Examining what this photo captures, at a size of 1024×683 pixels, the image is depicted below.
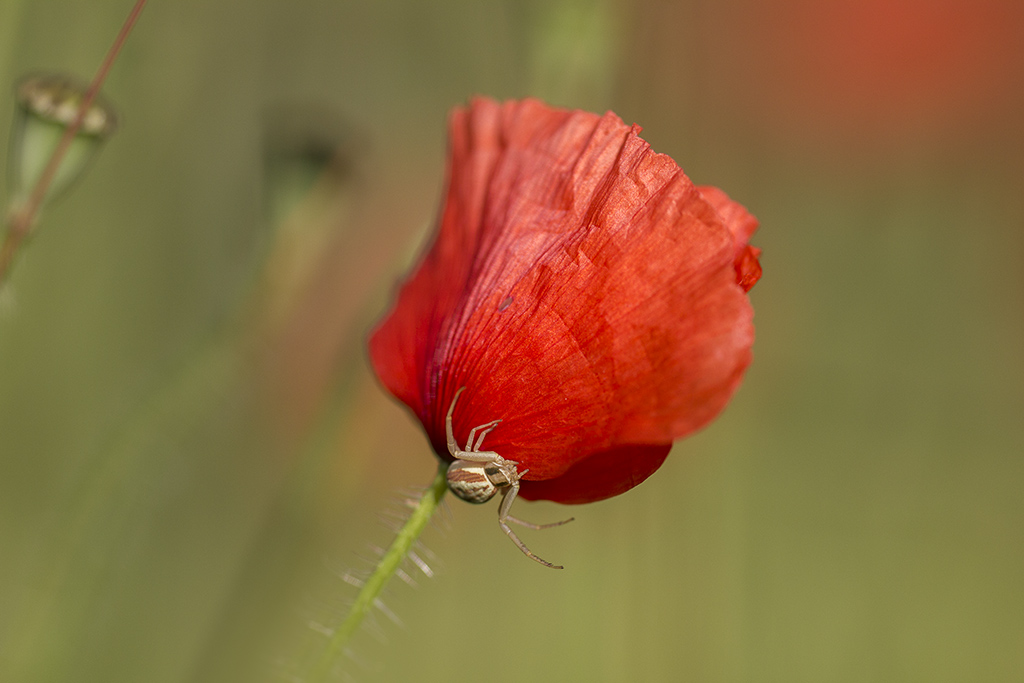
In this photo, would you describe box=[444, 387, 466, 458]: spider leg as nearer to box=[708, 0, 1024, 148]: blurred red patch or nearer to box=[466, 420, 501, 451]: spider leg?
box=[466, 420, 501, 451]: spider leg

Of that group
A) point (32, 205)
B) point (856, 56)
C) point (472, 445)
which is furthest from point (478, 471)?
point (856, 56)

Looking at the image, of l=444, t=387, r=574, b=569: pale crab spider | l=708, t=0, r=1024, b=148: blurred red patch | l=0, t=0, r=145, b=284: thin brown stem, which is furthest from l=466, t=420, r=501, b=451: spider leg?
l=708, t=0, r=1024, b=148: blurred red patch

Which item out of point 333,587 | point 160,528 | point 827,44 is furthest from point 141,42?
point 827,44

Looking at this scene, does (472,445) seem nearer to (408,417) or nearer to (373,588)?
→ (373,588)

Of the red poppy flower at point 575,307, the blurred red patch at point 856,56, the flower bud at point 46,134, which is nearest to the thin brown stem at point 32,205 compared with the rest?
the flower bud at point 46,134

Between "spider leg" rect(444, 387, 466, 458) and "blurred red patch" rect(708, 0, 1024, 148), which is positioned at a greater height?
"blurred red patch" rect(708, 0, 1024, 148)

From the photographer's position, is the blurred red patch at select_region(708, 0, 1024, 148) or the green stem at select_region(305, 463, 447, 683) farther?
the blurred red patch at select_region(708, 0, 1024, 148)

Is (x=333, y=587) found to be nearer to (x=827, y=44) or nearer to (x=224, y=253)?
(x=224, y=253)

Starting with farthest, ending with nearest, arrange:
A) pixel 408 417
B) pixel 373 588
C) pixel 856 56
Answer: pixel 856 56 → pixel 408 417 → pixel 373 588

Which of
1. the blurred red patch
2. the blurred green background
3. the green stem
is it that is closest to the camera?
the green stem
